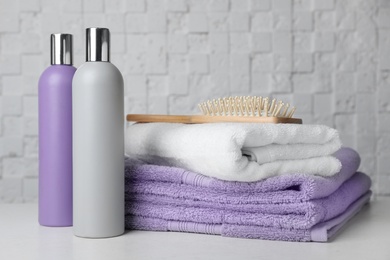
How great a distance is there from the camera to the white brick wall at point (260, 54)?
1.81 m

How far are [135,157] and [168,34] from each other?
86cm

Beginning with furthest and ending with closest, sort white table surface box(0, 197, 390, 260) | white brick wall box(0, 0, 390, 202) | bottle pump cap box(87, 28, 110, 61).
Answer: white brick wall box(0, 0, 390, 202)
bottle pump cap box(87, 28, 110, 61)
white table surface box(0, 197, 390, 260)

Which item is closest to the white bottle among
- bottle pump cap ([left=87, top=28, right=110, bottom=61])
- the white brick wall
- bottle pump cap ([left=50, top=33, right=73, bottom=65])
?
bottle pump cap ([left=87, top=28, right=110, bottom=61])

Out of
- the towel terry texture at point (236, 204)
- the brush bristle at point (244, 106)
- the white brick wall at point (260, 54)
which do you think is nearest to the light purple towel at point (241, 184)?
the towel terry texture at point (236, 204)

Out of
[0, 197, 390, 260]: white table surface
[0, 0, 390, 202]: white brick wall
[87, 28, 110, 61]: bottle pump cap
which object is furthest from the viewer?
[0, 0, 390, 202]: white brick wall

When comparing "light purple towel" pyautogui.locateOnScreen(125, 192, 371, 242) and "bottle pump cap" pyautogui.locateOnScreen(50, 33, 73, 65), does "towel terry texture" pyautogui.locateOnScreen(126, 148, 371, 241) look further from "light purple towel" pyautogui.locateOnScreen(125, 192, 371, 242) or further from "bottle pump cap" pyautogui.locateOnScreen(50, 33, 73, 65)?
"bottle pump cap" pyautogui.locateOnScreen(50, 33, 73, 65)

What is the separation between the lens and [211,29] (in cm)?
181

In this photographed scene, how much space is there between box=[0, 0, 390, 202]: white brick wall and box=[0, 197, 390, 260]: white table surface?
3.02 feet

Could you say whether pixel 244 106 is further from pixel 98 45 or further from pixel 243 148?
pixel 98 45

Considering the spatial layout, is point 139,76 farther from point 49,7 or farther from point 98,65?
point 98,65

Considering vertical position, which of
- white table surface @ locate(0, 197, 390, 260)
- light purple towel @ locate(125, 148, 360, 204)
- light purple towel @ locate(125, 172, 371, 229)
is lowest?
white table surface @ locate(0, 197, 390, 260)

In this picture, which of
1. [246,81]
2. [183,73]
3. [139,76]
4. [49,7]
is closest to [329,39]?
[246,81]

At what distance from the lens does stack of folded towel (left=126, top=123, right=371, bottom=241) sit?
797mm

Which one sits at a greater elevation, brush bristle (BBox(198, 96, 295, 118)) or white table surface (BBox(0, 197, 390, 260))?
brush bristle (BBox(198, 96, 295, 118))
